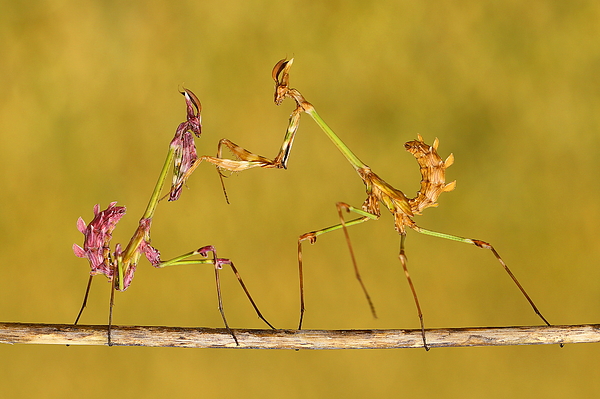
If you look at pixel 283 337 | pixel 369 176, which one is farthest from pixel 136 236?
pixel 369 176

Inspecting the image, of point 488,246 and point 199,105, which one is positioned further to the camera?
point 488,246

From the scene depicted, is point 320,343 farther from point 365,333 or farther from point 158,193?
point 158,193

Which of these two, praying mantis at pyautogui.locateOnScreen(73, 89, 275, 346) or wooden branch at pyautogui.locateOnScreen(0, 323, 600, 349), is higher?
praying mantis at pyautogui.locateOnScreen(73, 89, 275, 346)

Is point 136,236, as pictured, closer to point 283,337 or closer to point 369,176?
point 283,337

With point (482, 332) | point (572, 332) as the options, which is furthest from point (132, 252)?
point (572, 332)

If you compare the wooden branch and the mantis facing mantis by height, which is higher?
the mantis facing mantis
